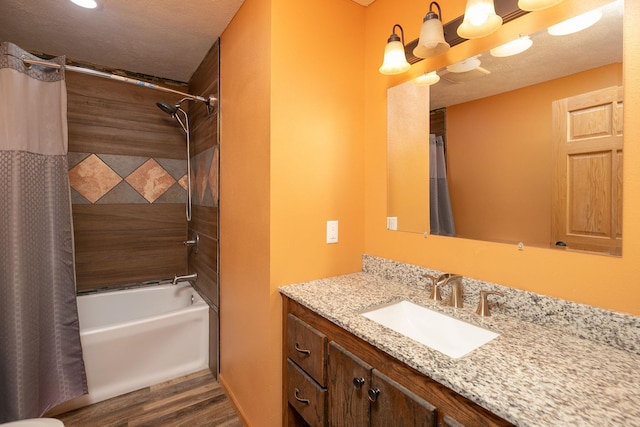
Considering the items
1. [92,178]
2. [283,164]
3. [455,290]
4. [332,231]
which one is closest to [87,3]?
[92,178]

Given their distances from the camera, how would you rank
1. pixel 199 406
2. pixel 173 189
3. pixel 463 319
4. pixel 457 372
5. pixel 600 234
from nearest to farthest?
1. pixel 457 372
2. pixel 600 234
3. pixel 463 319
4. pixel 199 406
5. pixel 173 189

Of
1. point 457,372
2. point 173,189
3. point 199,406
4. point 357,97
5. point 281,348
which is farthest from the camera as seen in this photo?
point 173,189

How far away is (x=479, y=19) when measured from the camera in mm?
1068

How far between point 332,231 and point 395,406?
2.97 feet

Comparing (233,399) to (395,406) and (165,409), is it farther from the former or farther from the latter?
(395,406)

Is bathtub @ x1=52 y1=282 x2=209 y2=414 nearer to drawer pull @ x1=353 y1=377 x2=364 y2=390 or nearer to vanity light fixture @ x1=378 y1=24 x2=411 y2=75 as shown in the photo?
drawer pull @ x1=353 y1=377 x2=364 y2=390

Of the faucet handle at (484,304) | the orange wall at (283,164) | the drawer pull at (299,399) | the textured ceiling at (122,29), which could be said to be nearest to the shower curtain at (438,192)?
the faucet handle at (484,304)

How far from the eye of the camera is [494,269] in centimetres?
120

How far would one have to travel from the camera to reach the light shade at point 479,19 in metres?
1.03

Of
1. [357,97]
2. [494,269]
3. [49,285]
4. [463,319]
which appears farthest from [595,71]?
[49,285]

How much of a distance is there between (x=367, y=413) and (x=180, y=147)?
2822mm

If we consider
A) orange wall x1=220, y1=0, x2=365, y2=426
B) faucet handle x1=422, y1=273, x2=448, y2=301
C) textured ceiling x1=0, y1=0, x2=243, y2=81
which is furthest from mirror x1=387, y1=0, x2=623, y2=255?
textured ceiling x1=0, y1=0, x2=243, y2=81

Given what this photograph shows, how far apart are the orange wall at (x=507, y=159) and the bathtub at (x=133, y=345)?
6.63 ft

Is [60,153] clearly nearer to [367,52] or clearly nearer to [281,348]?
[281,348]
